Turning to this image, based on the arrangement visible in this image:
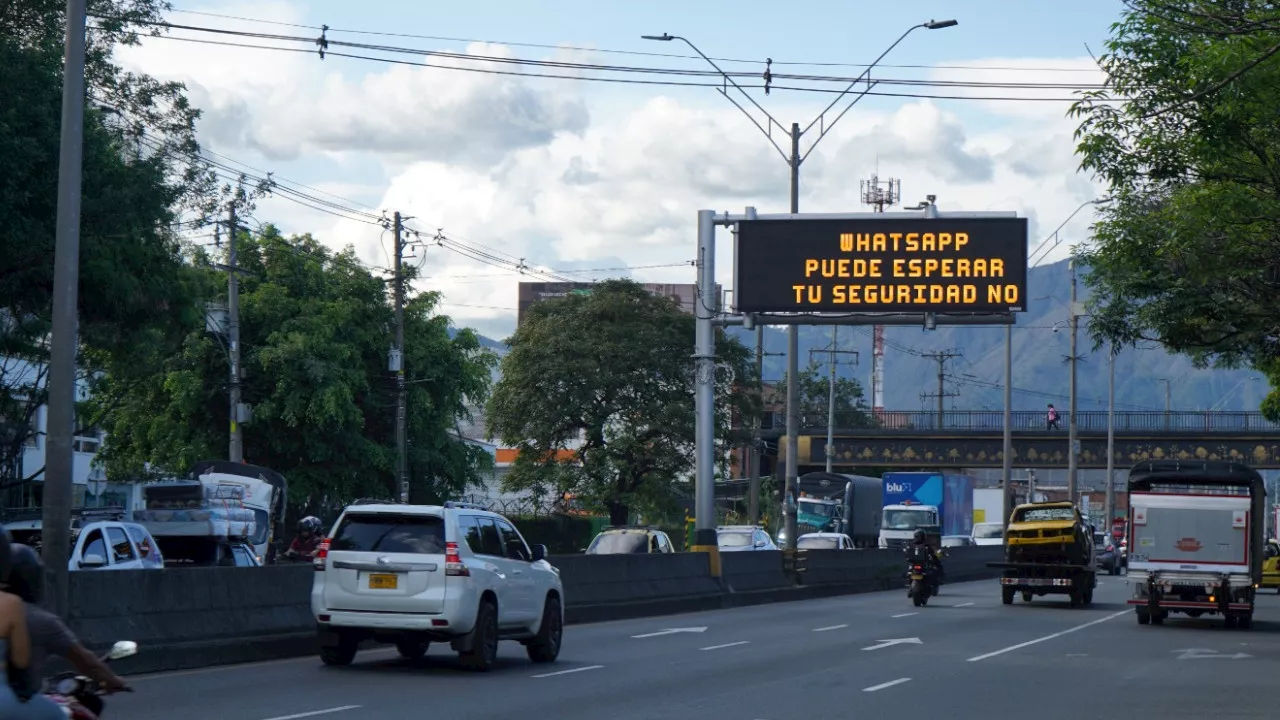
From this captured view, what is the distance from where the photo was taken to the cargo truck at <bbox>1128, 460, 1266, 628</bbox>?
29.2 meters

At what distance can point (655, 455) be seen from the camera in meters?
65.2

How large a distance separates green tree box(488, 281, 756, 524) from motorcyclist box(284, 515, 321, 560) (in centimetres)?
3427

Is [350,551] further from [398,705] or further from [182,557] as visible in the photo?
[182,557]

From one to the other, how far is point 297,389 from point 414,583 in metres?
36.3

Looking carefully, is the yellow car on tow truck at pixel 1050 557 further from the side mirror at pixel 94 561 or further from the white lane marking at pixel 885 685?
the side mirror at pixel 94 561

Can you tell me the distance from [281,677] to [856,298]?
1688cm

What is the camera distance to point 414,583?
57.0 ft

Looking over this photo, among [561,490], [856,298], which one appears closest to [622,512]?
[561,490]

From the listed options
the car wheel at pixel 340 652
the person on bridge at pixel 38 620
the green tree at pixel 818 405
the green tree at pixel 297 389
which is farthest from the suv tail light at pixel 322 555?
the green tree at pixel 818 405

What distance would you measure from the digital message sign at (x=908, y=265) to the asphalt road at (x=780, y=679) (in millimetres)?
6503

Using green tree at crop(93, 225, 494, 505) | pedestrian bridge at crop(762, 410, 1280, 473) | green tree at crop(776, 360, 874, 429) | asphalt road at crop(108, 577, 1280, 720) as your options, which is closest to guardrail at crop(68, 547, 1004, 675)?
asphalt road at crop(108, 577, 1280, 720)

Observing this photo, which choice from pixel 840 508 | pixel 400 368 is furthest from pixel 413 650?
pixel 840 508

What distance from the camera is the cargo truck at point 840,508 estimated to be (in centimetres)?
6969

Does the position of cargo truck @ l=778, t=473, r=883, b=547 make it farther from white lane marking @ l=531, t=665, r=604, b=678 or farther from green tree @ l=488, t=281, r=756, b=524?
white lane marking @ l=531, t=665, r=604, b=678
